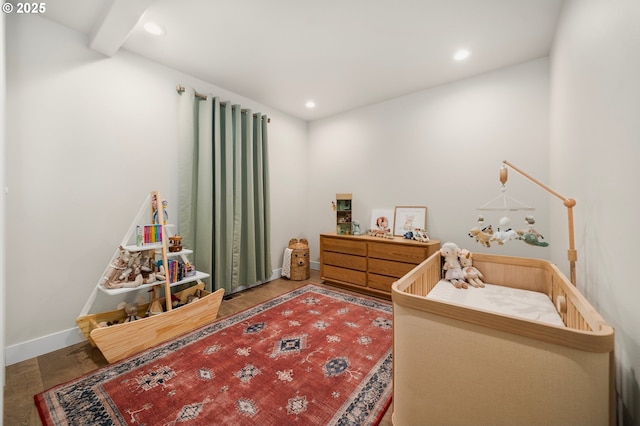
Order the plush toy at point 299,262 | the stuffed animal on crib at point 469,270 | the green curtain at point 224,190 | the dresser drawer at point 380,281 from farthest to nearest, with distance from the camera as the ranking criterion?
the plush toy at point 299,262 → the dresser drawer at point 380,281 → the green curtain at point 224,190 → the stuffed animal on crib at point 469,270

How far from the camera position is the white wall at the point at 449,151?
2549 millimetres

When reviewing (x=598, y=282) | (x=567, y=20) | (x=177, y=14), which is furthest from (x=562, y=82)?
(x=177, y=14)

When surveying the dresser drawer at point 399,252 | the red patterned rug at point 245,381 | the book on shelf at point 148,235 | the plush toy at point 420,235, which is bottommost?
the red patterned rug at point 245,381

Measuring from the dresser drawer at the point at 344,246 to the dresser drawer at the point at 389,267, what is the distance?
183 millimetres

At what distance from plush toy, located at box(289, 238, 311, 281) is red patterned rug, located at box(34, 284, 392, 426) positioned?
1362 millimetres

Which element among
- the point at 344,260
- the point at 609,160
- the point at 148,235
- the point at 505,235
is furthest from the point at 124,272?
the point at 609,160

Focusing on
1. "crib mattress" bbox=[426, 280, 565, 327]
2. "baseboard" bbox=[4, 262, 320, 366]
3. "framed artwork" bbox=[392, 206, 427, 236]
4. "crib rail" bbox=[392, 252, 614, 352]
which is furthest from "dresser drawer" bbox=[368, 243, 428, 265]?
"baseboard" bbox=[4, 262, 320, 366]

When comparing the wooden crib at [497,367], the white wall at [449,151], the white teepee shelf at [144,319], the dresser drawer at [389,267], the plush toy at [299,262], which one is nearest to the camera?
the wooden crib at [497,367]

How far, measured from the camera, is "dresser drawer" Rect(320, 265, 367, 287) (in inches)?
125

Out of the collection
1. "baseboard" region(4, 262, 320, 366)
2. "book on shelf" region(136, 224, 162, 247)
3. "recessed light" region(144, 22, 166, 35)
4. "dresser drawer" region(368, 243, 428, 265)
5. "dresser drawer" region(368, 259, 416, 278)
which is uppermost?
"recessed light" region(144, 22, 166, 35)

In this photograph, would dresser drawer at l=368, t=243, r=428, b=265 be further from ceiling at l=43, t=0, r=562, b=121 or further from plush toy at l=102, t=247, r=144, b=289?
plush toy at l=102, t=247, r=144, b=289

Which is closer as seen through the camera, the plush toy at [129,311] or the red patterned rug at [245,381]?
the red patterned rug at [245,381]

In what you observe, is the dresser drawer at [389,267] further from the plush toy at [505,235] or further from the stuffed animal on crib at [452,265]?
the plush toy at [505,235]

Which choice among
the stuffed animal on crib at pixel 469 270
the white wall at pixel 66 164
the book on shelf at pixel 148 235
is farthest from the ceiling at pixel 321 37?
the stuffed animal on crib at pixel 469 270
